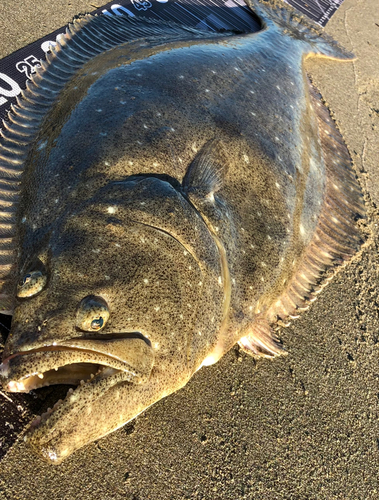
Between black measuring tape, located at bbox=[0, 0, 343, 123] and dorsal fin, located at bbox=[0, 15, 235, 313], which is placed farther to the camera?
black measuring tape, located at bbox=[0, 0, 343, 123]

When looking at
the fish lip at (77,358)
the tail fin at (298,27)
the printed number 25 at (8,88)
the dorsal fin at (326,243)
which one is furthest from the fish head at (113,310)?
the tail fin at (298,27)

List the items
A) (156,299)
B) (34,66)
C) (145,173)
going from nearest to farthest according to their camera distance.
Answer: (156,299), (145,173), (34,66)

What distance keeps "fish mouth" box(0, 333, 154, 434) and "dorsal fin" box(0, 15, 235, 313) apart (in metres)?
0.60

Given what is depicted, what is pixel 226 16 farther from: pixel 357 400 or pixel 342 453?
pixel 342 453

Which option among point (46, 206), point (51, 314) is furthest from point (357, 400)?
point (46, 206)

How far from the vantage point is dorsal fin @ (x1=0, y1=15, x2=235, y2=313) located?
254 cm

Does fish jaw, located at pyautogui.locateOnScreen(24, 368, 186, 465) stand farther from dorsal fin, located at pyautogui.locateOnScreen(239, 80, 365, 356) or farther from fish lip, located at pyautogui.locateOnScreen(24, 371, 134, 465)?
dorsal fin, located at pyautogui.locateOnScreen(239, 80, 365, 356)

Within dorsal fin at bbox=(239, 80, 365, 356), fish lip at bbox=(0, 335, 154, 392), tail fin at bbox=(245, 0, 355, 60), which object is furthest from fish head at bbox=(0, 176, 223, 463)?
tail fin at bbox=(245, 0, 355, 60)

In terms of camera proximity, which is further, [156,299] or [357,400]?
[357,400]

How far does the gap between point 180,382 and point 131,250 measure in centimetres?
85

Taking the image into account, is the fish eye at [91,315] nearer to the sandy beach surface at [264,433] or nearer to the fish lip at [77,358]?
the fish lip at [77,358]

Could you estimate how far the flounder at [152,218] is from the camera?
196 centimetres

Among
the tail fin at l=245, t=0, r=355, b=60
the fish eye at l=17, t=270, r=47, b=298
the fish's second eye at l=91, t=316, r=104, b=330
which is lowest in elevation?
the fish eye at l=17, t=270, r=47, b=298

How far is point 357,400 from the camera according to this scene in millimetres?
3168
